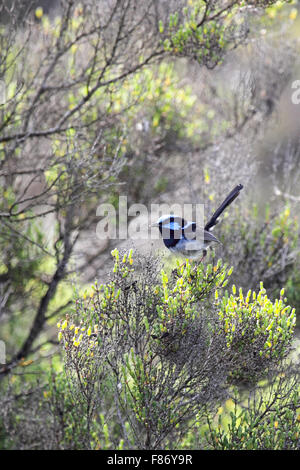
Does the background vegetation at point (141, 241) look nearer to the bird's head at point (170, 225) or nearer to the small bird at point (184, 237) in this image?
the small bird at point (184, 237)

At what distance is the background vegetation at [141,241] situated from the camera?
5.49 meters

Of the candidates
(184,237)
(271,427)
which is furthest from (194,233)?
(271,427)

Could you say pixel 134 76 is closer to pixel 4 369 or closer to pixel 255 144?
pixel 255 144

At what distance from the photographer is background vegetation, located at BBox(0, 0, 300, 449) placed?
549 centimetres

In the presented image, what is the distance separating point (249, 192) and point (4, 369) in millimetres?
5306

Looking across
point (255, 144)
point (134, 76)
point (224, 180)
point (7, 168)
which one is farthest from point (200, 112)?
point (7, 168)

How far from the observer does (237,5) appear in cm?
805

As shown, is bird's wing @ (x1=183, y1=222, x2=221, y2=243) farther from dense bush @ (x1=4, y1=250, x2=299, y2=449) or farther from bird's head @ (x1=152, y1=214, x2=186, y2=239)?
dense bush @ (x1=4, y1=250, x2=299, y2=449)

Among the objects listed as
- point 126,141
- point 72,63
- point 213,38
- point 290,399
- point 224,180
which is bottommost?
point 290,399

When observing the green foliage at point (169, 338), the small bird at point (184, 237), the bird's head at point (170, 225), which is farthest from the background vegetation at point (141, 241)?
the bird's head at point (170, 225)

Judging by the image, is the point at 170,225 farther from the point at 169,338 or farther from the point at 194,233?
the point at 169,338

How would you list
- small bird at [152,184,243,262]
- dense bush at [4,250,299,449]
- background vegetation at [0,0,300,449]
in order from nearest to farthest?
dense bush at [4,250,299,449]
background vegetation at [0,0,300,449]
small bird at [152,184,243,262]

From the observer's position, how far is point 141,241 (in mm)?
6711

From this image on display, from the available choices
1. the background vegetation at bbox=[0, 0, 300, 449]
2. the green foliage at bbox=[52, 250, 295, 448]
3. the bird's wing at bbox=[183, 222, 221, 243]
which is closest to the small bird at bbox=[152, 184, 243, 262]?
the bird's wing at bbox=[183, 222, 221, 243]
